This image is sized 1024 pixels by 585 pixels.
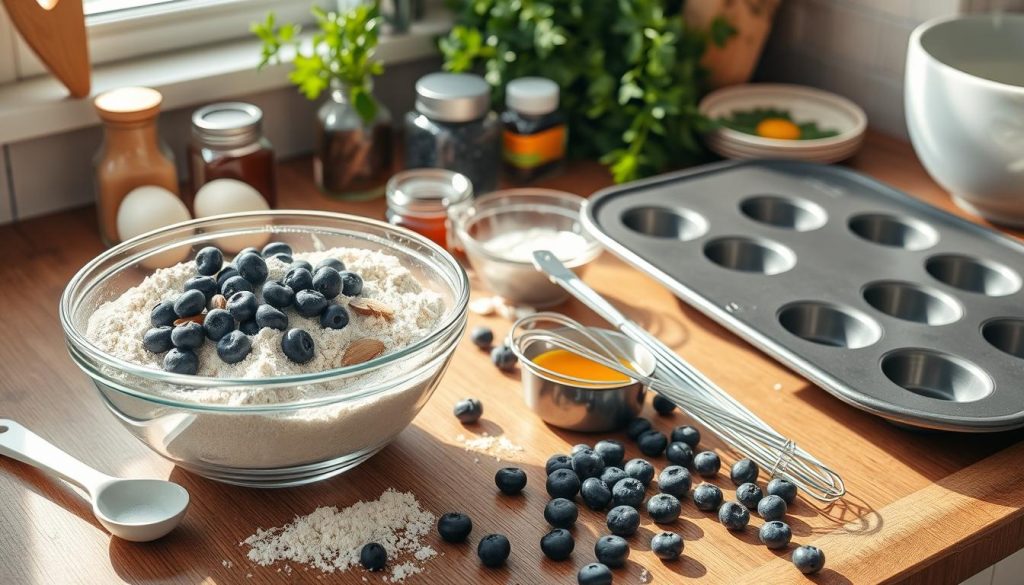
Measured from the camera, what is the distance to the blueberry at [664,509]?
99 centimetres

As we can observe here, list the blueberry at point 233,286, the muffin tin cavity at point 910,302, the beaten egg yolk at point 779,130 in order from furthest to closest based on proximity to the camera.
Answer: the beaten egg yolk at point 779,130 < the muffin tin cavity at point 910,302 < the blueberry at point 233,286

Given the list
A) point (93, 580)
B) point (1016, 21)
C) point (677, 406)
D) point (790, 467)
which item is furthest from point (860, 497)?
point (1016, 21)

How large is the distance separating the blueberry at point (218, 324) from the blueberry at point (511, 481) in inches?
10.2

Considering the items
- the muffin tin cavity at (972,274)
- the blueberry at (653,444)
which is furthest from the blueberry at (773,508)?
the muffin tin cavity at (972,274)

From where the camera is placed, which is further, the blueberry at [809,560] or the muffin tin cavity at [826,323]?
the muffin tin cavity at [826,323]

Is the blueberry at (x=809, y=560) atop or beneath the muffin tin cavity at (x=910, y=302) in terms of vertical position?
beneath

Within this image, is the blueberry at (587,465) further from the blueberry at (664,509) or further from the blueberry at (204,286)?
the blueberry at (204,286)

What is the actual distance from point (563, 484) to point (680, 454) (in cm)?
12

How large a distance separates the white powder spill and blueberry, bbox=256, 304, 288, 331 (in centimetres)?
16

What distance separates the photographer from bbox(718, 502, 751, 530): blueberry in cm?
98

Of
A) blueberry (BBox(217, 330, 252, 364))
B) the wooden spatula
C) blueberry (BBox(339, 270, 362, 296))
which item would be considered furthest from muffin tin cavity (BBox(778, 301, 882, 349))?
the wooden spatula

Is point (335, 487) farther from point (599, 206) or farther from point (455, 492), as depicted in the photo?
point (599, 206)

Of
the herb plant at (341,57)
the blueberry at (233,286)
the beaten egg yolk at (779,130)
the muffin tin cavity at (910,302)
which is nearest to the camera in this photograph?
the blueberry at (233,286)

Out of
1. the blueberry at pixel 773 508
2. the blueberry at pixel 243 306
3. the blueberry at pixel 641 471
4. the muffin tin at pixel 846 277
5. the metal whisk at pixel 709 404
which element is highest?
the blueberry at pixel 243 306
